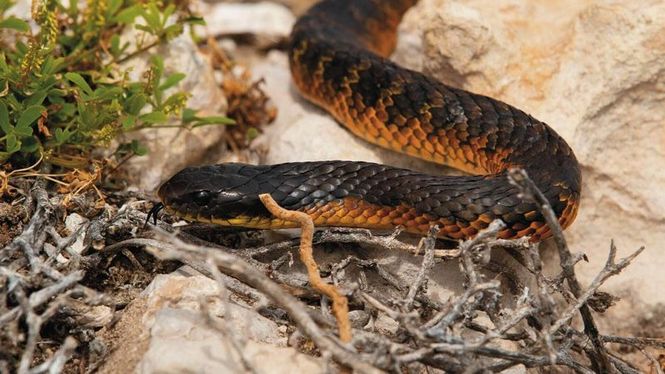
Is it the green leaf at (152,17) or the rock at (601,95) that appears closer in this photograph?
the rock at (601,95)

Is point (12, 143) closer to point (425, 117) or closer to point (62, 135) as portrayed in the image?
point (62, 135)

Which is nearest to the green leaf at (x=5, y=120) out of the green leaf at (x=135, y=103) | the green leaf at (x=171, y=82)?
the green leaf at (x=135, y=103)

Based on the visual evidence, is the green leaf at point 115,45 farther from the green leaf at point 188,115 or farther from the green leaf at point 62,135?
the green leaf at point 62,135

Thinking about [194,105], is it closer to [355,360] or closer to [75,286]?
[75,286]

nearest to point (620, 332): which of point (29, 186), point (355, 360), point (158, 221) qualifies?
point (355, 360)

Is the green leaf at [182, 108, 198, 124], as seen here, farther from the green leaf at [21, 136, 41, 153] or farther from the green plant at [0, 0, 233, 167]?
the green leaf at [21, 136, 41, 153]

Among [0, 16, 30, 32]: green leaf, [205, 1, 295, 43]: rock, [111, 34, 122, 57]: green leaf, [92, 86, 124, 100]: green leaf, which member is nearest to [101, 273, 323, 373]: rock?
[92, 86, 124, 100]: green leaf

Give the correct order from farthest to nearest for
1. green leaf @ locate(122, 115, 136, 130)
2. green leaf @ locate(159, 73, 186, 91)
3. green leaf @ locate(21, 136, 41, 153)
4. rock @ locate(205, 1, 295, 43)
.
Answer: rock @ locate(205, 1, 295, 43), green leaf @ locate(159, 73, 186, 91), green leaf @ locate(122, 115, 136, 130), green leaf @ locate(21, 136, 41, 153)
